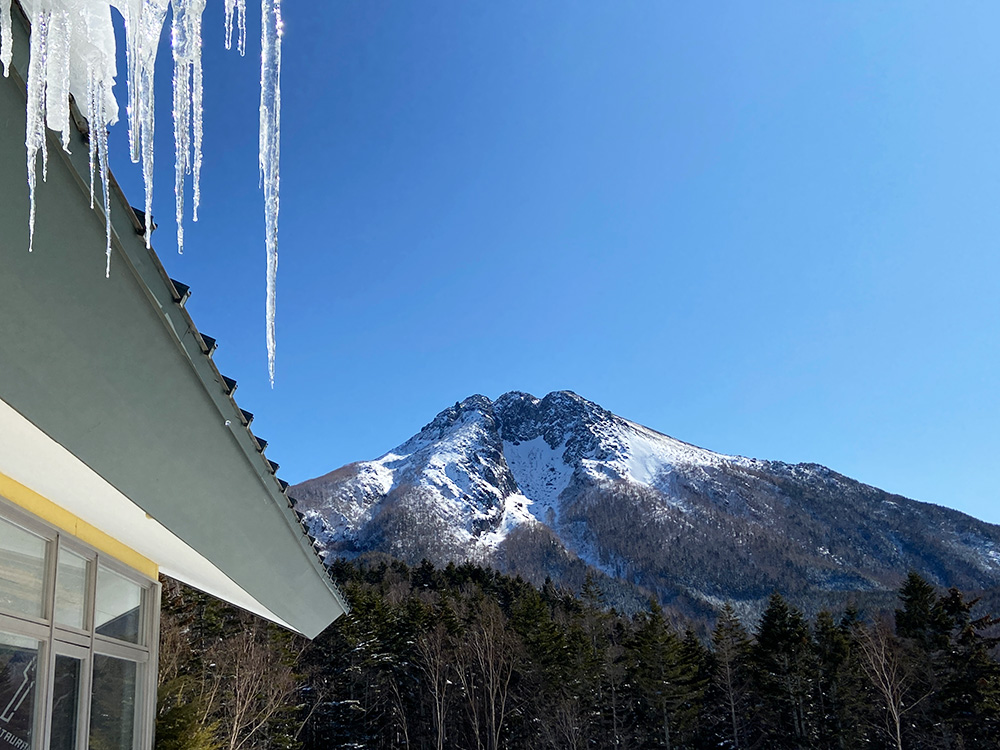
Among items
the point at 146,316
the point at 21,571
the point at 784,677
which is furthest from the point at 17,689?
the point at 784,677

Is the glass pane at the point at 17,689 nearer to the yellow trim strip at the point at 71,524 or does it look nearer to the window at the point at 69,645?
the window at the point at 69,645

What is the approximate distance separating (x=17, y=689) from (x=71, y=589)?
0.93 m

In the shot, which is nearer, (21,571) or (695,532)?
(21,571)

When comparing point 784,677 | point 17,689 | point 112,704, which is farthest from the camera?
point 784,677

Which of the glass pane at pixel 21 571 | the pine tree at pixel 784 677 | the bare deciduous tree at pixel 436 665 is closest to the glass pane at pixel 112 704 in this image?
the glass pane at pixel 21 571

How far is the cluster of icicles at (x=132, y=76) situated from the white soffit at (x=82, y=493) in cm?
149

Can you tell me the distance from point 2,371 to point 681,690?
31.7 meters

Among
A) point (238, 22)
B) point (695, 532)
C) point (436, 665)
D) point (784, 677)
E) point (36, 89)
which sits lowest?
point (784, 677)

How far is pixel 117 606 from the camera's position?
585 centimetres

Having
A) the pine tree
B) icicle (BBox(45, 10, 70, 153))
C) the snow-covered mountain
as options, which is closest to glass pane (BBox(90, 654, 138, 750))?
icicle (BBox(45, 10, 70, 153))

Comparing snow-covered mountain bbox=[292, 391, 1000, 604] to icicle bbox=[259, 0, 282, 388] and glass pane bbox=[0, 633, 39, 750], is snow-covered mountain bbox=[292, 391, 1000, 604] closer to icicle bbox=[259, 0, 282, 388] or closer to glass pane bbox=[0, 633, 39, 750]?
glass pane bbox=[0, 633, 39, 750]

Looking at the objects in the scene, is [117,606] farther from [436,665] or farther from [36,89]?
[436,665]

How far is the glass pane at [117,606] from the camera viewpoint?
5484mm

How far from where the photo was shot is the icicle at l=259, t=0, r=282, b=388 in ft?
5.26
